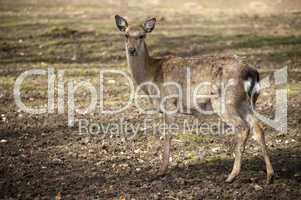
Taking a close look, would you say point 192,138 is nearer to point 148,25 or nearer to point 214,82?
point 148,25

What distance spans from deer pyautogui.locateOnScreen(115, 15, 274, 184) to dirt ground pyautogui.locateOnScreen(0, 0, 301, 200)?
1.29 feet

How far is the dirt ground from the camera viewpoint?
23.2 feet

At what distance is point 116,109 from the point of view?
36.2ft

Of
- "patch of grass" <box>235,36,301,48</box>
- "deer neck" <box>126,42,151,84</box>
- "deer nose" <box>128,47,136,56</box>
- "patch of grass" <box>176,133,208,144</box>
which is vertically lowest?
"patch of grass" <box>176,133,208,144</box>

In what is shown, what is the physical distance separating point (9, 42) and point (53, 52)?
8.54ft

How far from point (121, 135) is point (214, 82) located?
257 cm

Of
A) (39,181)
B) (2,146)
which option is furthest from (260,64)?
(39,181)

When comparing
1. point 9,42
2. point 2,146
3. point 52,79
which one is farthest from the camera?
point 9,42

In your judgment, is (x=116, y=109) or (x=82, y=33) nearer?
(x=116, y=109)

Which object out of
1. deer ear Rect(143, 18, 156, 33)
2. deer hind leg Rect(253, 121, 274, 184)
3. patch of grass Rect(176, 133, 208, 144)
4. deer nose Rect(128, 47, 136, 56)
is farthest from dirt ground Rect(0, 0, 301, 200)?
deer ear Rect(143, 18, 156, 33)

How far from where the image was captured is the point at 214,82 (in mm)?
7348

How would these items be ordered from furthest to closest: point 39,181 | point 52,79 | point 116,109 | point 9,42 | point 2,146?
1. point 9,42
2. point 52,79
3. point 116,109
4. point 2,146
5. point 39,181

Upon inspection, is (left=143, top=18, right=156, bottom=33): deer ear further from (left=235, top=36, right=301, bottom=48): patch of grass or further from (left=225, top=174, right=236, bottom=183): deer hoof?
(left=235, top=36, right=301, bottom=48): patch of grass

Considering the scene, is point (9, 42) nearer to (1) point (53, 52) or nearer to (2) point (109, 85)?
(1) point (53, 52)
